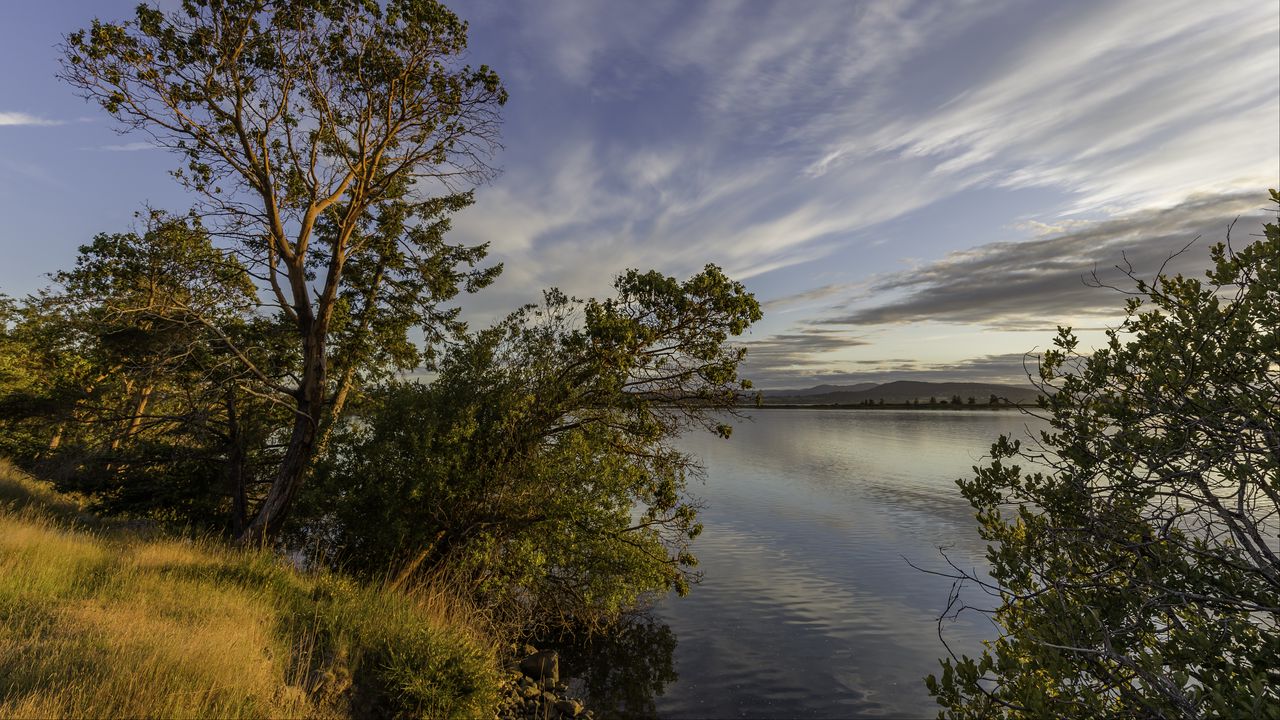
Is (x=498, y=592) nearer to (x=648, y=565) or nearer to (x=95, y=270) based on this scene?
(x=648, y=565)

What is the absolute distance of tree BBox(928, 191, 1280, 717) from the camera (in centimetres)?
398

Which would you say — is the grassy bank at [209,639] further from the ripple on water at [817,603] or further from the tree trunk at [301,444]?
the ripple on water at [817,603]

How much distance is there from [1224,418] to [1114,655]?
264 centimetres

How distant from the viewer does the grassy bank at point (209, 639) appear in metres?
5.79

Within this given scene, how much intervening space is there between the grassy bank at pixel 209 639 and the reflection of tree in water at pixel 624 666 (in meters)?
3.84

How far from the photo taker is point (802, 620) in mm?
18047

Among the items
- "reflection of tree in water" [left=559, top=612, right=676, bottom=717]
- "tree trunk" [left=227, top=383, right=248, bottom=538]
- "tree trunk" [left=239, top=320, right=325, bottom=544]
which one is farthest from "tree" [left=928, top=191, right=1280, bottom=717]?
"tree trunk" [left=227, top=383, right=248, bottom=538]

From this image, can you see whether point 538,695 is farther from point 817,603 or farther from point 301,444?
point 817,603

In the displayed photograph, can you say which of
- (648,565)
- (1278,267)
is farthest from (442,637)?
(1278,267)

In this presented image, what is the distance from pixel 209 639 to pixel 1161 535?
35.1 ft

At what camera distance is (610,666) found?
602 inches

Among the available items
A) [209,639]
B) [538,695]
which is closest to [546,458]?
[538,695]

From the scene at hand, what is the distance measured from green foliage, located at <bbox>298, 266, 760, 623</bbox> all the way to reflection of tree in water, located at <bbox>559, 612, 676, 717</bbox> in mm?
1378

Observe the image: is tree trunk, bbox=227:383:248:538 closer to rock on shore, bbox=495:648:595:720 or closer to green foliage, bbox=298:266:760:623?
green foliage, bbox=298:266:760:623
